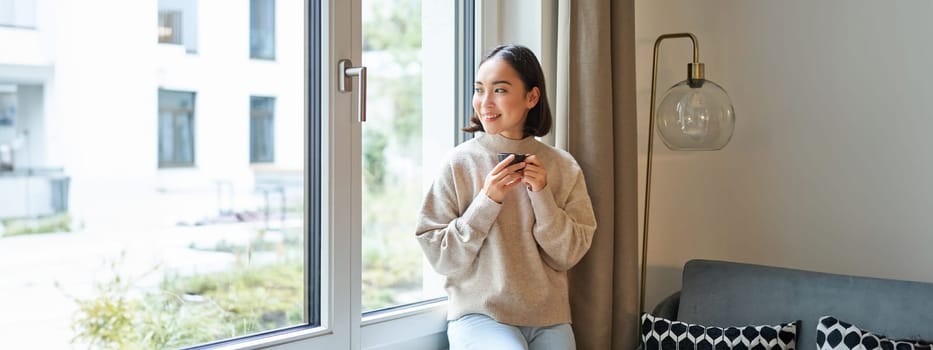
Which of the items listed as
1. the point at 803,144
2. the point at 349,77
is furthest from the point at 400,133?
the point at 803,144

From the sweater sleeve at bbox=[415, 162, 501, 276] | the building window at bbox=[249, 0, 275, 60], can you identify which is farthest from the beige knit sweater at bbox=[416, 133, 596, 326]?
the building window at bbox=[249, 0, 275, 60]

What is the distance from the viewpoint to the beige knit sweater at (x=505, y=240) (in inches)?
75.5

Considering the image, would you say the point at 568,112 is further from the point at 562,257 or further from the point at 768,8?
the point at 768,8

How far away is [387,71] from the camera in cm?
210

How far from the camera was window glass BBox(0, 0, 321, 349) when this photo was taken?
143 centimetres

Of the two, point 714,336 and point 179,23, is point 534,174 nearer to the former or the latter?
point 714,336

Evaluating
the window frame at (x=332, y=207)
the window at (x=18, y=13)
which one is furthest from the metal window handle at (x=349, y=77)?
the window at (x=18, y=13)

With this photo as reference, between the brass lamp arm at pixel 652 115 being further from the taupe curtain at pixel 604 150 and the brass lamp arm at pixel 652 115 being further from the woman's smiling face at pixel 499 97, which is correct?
the woman's smiling face at pixel 499 97

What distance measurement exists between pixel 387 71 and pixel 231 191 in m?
0.56

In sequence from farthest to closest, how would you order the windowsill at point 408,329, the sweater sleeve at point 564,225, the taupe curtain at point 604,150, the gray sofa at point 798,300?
the taupe curtain at point 604,150, the windowsill at point 408,329, the sweater sleeve at point 564,225, the gray sofa at point 798,300

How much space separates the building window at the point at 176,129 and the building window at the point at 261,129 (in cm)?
16

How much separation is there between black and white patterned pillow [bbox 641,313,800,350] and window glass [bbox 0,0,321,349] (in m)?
0.86

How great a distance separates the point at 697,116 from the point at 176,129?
1.29 metres

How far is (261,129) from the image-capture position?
1.81 meters
